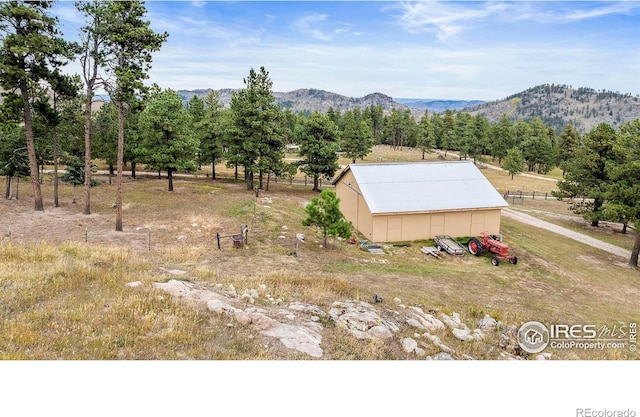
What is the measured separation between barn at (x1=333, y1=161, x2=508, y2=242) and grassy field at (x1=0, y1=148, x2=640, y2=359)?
1.85m

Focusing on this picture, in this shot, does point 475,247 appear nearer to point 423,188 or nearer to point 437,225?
point 437,225

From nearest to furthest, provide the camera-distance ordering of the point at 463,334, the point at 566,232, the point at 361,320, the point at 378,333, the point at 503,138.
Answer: the point at 378,333
the point at 361,320
the point at 463,334
the point at 566,232
the point at 503,138

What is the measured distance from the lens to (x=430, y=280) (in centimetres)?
1842

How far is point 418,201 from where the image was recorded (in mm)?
27312

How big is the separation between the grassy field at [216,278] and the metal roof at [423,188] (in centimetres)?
307

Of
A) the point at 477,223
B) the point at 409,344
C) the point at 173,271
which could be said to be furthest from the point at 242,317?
the point at 477,223

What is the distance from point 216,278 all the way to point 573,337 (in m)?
12.4

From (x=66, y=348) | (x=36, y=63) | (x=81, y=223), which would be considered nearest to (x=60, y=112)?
(x=36, y=63)

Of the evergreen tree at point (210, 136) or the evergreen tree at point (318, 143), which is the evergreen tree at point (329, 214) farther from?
the evergreen tree at point (210, 136)

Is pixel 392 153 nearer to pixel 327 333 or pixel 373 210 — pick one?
pixel 373 210

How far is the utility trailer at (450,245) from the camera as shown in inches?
958

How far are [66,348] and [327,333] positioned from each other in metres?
6.02

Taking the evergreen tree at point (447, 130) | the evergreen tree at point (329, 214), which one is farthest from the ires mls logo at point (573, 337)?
the evergreen tree at point (447, 130)

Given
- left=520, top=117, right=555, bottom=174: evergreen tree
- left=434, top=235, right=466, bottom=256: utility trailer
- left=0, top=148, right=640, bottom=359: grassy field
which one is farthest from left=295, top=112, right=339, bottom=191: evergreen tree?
left=520, top=117, right=555, bottom=174: evergreen tree
